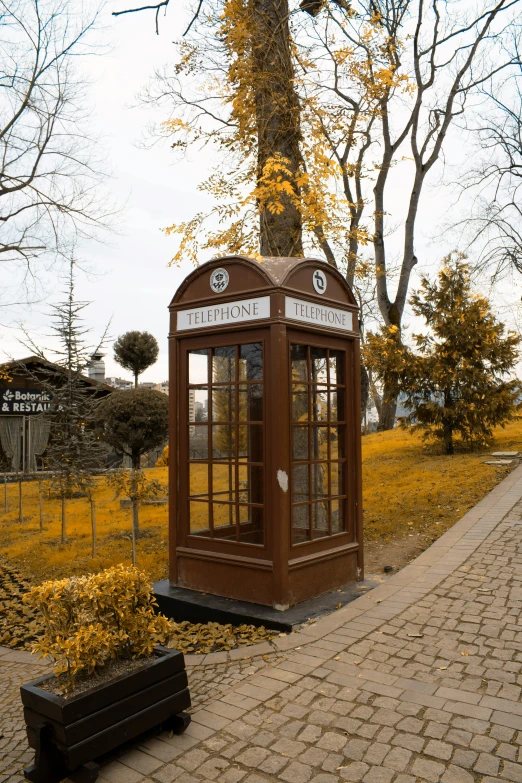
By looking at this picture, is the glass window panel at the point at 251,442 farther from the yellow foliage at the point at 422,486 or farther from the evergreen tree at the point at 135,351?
the evergreen tree at the point at 135,351

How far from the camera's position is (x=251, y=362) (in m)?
5.45

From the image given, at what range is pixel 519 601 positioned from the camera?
17.4 feet

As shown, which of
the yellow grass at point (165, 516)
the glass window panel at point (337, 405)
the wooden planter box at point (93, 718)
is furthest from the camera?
the yellow grass at point (165, 516)

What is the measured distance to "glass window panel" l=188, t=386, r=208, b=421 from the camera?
5.78 metres

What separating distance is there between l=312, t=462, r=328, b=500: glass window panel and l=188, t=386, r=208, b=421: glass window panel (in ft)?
3.75

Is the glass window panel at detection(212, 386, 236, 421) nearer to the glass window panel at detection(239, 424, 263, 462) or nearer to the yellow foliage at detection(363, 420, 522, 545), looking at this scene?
the glass window panel at detection(239, 424, 263, 462)

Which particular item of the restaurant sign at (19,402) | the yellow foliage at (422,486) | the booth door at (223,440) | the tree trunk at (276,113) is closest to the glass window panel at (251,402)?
the booth door at (223,440)

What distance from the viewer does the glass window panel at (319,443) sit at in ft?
18.7

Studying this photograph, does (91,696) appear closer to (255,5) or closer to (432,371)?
(255,5)

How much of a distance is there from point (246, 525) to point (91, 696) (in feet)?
8.12

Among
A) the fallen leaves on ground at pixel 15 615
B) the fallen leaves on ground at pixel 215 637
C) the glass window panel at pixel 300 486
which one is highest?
the glass window panel at pixel 300 486

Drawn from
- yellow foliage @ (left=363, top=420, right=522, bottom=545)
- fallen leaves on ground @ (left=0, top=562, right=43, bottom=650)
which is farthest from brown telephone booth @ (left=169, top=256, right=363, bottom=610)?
yellow foliage @ (left=363, top=420, right=522, bottom=545)

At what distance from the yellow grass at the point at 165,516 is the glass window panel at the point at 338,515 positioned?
2441mm

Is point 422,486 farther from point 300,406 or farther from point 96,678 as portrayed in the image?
point 96,678
